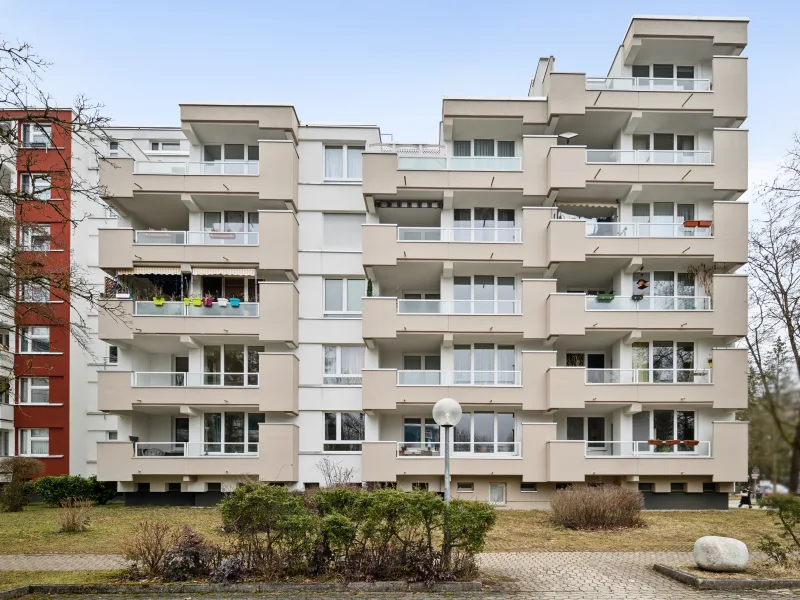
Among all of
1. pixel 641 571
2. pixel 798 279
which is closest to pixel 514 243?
pixel 798 279

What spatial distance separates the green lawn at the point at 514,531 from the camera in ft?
56.1

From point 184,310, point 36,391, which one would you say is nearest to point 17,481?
point 184,310

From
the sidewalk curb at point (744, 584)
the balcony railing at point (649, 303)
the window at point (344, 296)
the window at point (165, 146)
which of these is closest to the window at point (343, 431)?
the window at point (344, 296)

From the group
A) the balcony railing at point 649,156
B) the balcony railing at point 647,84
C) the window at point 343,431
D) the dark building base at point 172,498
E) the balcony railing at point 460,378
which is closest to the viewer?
the balcony railing at point 460,378

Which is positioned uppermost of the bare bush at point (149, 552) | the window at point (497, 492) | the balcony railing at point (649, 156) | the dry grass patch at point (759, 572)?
the balcony railing at point (649, 156)

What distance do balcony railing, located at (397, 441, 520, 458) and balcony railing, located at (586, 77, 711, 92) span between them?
1417 cm

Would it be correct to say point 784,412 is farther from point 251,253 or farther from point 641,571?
point 251,253

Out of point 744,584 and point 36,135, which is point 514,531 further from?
point 36,135

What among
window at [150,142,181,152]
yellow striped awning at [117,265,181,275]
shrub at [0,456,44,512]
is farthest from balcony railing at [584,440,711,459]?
window at [150,142,181,152]

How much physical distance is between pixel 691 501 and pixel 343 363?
46.0ft

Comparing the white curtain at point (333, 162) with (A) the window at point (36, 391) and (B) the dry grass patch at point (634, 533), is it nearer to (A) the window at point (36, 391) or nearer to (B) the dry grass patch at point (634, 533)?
(B) the dry grass patch at point (634, 533)

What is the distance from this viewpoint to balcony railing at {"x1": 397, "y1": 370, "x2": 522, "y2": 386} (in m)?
27.2

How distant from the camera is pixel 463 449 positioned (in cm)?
2753

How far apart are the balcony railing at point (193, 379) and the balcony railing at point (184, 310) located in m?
2.26
